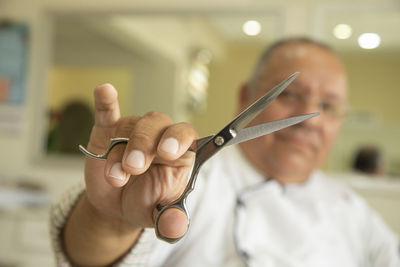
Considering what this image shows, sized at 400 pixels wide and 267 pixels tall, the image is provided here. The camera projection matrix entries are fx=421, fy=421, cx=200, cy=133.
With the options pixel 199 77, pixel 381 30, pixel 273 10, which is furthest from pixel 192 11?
pixel 381 30

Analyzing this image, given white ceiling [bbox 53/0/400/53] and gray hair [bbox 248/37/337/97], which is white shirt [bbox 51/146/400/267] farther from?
white ceiling [bbox 53/0/400/53]

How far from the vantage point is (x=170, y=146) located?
25cm

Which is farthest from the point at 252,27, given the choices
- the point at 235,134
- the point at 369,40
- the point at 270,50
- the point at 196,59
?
the point at 235,134

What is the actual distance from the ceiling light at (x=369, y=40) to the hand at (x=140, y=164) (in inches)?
63.5

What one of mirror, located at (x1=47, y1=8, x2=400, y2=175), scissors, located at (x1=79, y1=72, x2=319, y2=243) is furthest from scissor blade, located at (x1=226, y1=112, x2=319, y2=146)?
mirror, located at (x1=47, y1=8, x2=400, y2=175)

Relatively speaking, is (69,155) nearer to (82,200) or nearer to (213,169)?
(213,169)

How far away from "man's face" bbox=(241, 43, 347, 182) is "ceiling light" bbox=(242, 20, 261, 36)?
48.6 inches

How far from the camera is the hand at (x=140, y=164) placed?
0.85 ft

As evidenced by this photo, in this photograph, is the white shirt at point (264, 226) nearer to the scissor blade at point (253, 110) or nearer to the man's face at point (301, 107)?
the man's face at point (301, 107)

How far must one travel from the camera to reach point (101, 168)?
323mm

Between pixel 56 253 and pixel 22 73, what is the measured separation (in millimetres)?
1733

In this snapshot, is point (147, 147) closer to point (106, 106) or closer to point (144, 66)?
point (106, 106)

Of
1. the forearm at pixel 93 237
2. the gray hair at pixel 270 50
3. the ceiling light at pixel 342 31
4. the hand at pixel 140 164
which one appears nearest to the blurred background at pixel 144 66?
the ceiling light at pixel 342 31

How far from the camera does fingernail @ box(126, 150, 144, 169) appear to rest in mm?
251
